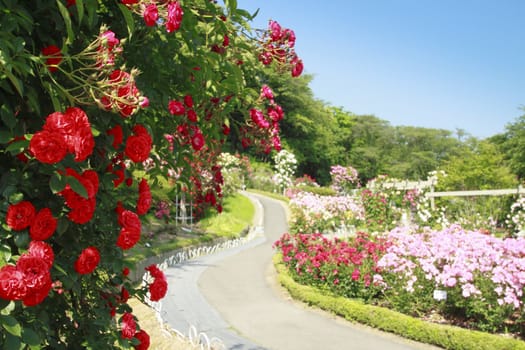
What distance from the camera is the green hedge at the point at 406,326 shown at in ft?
17.9

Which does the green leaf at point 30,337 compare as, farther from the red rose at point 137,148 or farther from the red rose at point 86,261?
the red rose at point 137,148

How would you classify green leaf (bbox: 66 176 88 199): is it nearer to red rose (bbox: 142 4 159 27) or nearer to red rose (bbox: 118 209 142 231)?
red rose (bbox: 118 209 142 231)

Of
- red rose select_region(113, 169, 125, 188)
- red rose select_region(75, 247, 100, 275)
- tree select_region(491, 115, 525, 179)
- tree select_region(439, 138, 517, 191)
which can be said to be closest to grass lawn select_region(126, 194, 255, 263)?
red rose select_region(113, 169, 125, 188)

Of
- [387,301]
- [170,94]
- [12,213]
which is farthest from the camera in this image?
[387,301]

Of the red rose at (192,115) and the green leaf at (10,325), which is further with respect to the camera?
the red rose at (192,115)

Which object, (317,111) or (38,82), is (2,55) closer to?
(38,82)

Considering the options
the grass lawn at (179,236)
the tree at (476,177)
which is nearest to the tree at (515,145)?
the tree at (476,177)

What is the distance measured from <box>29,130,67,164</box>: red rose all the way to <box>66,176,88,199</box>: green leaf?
0.29 feet

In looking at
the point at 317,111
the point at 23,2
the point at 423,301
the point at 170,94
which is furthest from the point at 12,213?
the point at 317,111

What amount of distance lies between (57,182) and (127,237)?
1.34 ft

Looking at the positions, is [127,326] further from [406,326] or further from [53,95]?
[406,326]

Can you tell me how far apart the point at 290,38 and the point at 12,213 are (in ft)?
4.53

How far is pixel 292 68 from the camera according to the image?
2207mm

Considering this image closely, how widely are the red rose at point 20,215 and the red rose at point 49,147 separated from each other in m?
0.23
